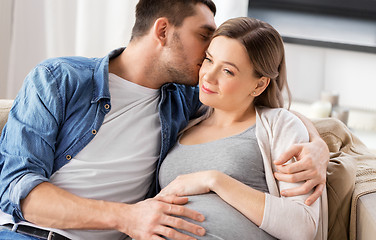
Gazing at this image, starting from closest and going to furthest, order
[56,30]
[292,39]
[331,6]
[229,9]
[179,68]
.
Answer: [179,68] < [229,9] < [56,30] < [292,39] < [331,6]

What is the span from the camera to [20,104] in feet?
4.67

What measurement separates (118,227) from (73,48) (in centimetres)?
154

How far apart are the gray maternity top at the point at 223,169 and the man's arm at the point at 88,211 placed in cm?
9

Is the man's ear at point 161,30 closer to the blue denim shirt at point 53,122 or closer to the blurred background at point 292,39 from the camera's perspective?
the blue denim shirt at point 53,122

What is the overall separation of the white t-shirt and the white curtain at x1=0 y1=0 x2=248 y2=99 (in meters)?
1.07

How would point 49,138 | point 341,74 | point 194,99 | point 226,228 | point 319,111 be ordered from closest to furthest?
point 226,228 → point 49,138 → point 194,99 → point 319,111 → point 341,74

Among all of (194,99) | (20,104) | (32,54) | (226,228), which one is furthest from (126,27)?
(226,228)

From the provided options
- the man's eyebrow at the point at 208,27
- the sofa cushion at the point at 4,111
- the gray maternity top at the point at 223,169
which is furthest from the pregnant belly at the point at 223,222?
the sofa cushion at the point at 4,111

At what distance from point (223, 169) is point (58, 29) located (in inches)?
62.6

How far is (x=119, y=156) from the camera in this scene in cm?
150

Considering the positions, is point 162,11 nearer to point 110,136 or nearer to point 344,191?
point 110,136

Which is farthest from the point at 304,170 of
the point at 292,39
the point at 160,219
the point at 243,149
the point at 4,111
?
the point at 292,39

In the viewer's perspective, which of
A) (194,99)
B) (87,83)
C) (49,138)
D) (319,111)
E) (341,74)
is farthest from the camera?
(341,74)

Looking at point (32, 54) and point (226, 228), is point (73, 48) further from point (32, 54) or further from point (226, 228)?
point (226, 228)
